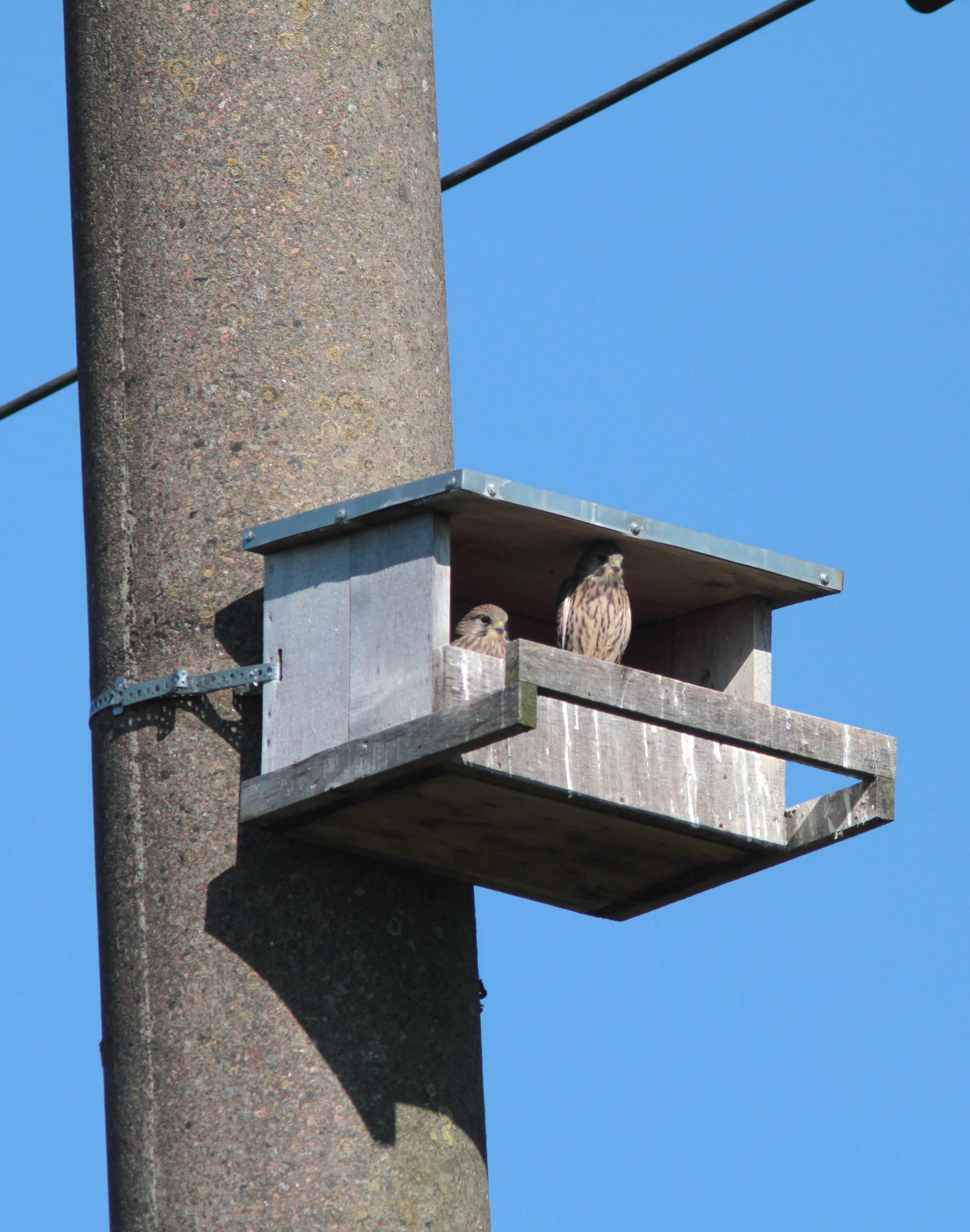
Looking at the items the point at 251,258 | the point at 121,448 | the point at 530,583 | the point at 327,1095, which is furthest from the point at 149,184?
the point at 327,1095

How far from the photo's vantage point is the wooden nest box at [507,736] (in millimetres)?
4668

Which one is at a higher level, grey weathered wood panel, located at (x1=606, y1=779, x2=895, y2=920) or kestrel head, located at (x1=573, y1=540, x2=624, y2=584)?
kestrel head, located at (x1=573, y1=540, x2=624, y2=584)

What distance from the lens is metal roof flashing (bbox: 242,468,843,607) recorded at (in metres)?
4.86

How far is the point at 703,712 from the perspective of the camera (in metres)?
4.96

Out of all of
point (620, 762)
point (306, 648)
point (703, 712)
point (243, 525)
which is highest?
point (243, 525)

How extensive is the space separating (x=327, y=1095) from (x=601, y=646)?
1.76m

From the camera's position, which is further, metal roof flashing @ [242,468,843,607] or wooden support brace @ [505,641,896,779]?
metal roof flashing @ [242,468,843,607]

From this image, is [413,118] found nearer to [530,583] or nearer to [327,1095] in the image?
[530,583]

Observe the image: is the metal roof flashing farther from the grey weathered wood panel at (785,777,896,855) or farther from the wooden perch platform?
the grey weathered wood panel at (785,777,896,855)

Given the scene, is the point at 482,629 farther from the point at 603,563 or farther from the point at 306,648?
the point at 306,648

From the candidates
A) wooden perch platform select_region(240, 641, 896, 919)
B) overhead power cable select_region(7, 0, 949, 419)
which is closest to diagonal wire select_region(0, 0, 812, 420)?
overhead power cable select_region(7, 0, 949, 419)

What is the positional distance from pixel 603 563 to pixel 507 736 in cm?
117

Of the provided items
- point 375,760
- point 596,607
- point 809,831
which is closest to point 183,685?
point 375,760

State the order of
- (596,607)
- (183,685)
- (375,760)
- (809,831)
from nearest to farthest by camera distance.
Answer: (375,760) < (183,685) < (809,831) < (596,607)
